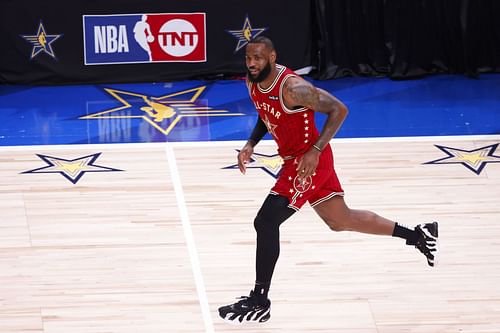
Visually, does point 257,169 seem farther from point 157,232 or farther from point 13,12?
point 13,12

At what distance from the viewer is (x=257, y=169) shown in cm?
882

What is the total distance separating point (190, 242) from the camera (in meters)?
7.32

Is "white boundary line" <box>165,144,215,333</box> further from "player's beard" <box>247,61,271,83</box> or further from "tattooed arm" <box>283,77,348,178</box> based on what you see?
"player's beard" <box>247,61,271,83</box>

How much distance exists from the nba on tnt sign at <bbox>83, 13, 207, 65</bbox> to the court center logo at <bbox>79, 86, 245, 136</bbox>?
0.41 metres

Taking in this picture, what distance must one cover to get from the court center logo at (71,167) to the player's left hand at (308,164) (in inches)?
132

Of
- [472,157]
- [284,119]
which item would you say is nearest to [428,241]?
[284,119]

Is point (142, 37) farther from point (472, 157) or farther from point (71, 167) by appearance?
point (472, 157)

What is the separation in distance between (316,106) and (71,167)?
→ 370 centimetres

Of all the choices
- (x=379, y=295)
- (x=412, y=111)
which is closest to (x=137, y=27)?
(x=412, y=111)

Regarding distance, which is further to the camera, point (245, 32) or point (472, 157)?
point (245, 32)

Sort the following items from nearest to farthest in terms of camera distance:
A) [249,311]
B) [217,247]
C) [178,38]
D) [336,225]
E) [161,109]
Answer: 1. [249,311]
2. [336,225]
3. [217,247]
4. [161,109]
5. [178,38]

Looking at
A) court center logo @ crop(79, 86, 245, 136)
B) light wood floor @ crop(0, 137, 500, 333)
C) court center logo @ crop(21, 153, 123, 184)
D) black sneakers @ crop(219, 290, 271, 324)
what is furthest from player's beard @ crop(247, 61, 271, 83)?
court center logo @ crop(79, 86, 245, 136)

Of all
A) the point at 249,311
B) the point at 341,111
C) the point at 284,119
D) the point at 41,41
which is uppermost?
the point at 341,111

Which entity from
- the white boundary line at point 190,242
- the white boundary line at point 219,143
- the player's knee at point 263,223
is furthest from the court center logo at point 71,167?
the player's knee at point 263,223
